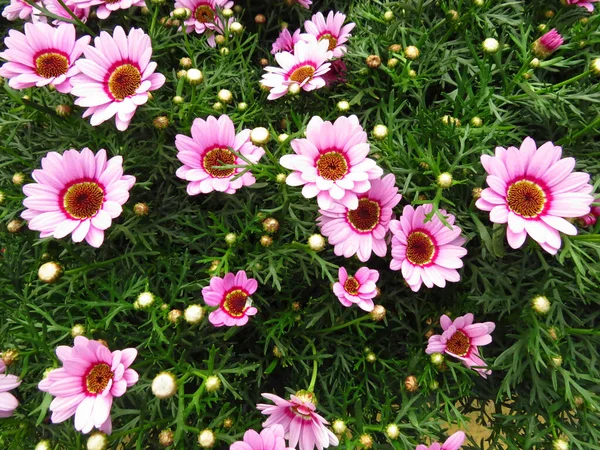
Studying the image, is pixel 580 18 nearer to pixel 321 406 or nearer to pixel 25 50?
pixel 321 406

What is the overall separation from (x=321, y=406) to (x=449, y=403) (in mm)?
320

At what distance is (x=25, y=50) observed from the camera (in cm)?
111

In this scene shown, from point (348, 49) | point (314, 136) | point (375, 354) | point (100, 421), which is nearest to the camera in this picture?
point (100, 421)

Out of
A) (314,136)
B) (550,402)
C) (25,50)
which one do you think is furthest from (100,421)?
(550,402)

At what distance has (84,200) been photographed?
1014mm

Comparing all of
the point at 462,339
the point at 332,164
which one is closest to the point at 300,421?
the point at 462,339

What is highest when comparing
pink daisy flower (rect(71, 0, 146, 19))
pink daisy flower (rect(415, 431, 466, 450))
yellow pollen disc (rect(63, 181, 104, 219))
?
pink daisy flower (rect(71, 0, 146, 19))

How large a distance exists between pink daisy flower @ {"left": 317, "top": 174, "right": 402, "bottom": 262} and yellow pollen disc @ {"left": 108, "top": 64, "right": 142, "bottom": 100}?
551mm

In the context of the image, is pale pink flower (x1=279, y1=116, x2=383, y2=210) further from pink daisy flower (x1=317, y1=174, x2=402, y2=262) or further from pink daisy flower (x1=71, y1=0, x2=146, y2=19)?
pink daisy flower (x1=71, y1=0, x2=146, y2=19)

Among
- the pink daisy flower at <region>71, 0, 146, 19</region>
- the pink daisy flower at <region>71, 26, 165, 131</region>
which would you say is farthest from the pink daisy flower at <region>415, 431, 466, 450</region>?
the pink daisy flower at <region>71, 0, 146, 19</region>

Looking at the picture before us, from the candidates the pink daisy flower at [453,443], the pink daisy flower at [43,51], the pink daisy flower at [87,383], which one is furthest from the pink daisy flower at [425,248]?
the pink daisy flower at [43,51]

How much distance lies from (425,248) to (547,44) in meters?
0.60

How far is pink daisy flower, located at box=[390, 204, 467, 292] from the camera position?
1.02m

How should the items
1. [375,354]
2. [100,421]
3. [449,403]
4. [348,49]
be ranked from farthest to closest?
1. [348,49]
2. [375,354]
3. [449,403]
4. [100,421]
